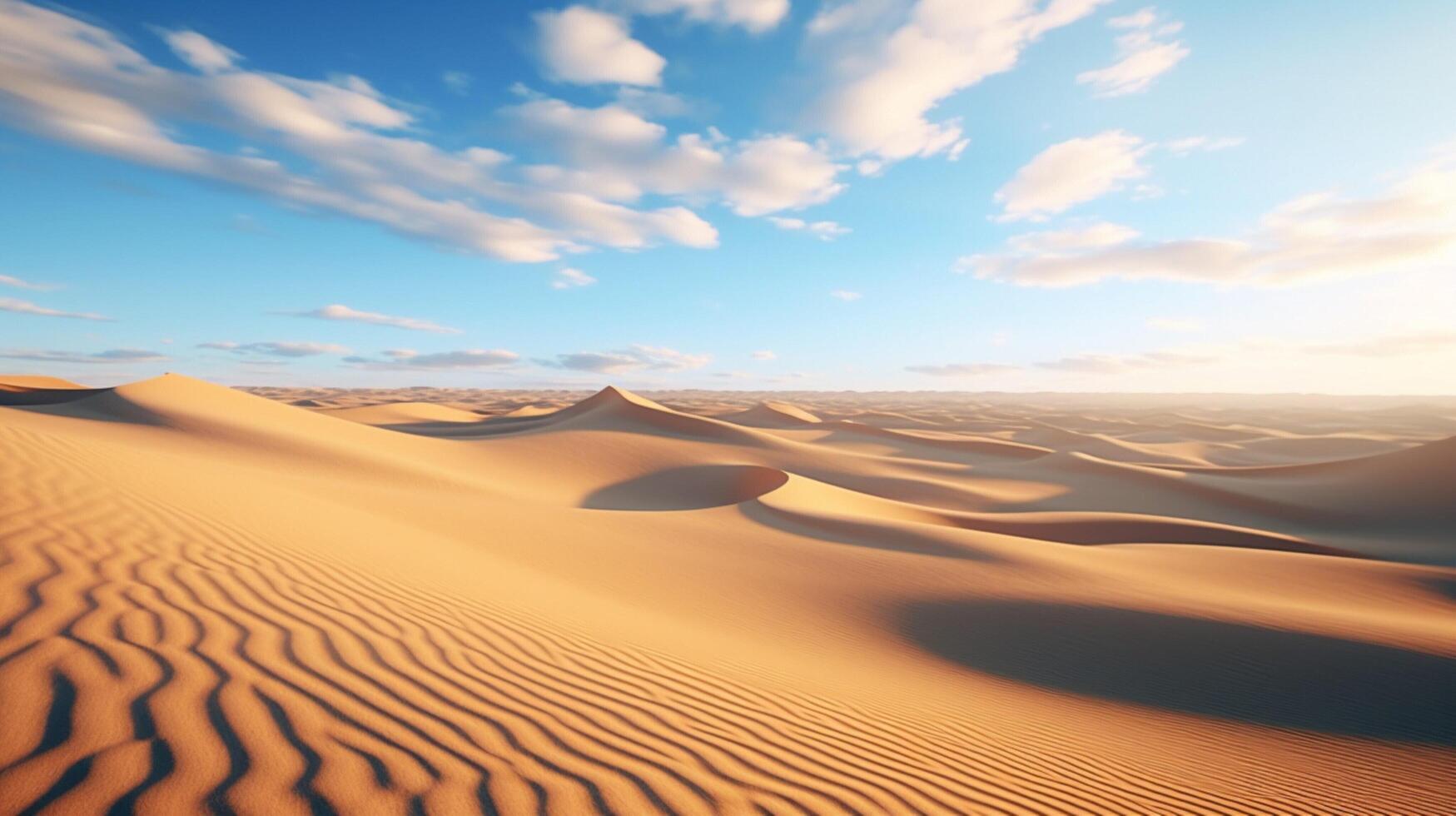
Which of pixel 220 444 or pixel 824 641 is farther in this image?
pixel 220 444

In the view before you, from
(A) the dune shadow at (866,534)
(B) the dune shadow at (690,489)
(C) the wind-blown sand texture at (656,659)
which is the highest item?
(C) the wind-blown sand texture at (656,659)

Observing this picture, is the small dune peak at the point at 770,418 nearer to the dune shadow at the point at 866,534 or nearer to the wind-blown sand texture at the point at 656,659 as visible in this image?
the dune shadow at the point at 866,534

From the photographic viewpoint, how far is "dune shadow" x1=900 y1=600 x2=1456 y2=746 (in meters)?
5.50

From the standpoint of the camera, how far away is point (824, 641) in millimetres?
6973

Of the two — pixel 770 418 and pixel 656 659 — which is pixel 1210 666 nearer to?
pixel 656 659

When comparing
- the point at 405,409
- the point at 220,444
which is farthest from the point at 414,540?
the point at 405,409

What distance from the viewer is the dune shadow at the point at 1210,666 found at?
550cm

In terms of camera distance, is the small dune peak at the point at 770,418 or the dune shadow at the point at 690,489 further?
the small dune peak at the point at 770,418

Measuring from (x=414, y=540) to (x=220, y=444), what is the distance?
1188cm

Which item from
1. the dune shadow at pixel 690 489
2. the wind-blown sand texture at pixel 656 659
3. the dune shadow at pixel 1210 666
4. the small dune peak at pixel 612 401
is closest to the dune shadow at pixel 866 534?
the wind-blown sand texture at pixel 656 659

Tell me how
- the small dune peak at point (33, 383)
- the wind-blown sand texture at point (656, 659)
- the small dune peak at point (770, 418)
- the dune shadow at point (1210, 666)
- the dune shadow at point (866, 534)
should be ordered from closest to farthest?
the wind-blown sand texture at point (656, 659)
the dune shadow at point (1210, 666)
the dune shadow at point (866, 534)
the small dune peak at point (33, 383)
the small dune peak at point (770, 418)

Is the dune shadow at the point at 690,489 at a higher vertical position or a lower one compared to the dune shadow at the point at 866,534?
lower

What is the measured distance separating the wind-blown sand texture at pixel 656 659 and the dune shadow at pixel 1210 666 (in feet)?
0.12

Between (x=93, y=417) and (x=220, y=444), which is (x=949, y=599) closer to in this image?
(x=220, y=444)
